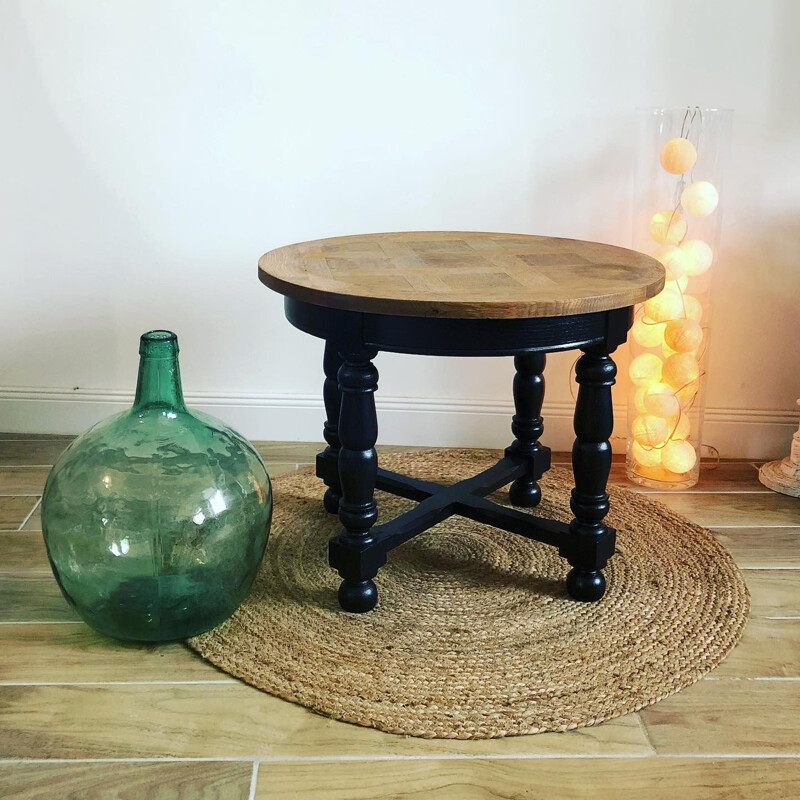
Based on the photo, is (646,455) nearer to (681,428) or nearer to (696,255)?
(681,428)

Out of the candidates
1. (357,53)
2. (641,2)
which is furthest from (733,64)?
(357,53)

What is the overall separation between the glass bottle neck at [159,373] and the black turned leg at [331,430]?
35 centimetres

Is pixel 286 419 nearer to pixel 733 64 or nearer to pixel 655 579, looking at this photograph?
pixel 655 579

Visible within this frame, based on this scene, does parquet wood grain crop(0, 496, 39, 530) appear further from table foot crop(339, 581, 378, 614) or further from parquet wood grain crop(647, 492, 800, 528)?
parquet wood grain crop(647, 492, 800, 528)

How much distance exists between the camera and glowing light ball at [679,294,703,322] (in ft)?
6.66

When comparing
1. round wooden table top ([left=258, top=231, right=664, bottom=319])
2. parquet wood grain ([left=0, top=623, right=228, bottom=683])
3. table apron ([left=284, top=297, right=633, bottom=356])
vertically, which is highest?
round wooden table top ([left=258, top=231, right=664, bottom=319])

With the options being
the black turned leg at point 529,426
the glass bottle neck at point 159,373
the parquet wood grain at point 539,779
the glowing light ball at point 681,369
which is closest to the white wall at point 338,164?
the glowing light ball at point 681,369

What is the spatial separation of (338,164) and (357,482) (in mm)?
994

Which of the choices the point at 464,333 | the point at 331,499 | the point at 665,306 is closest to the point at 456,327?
the point at 464,333

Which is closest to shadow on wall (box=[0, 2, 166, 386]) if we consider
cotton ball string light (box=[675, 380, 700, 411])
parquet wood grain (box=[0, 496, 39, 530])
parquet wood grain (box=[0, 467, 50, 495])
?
parquet wood grain (box=[0, 467, 50, 495])

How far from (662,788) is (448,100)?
5.02 feet

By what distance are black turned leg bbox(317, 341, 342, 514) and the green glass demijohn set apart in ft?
1.15

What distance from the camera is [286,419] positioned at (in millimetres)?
2385

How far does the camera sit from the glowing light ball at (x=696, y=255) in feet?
6.56
